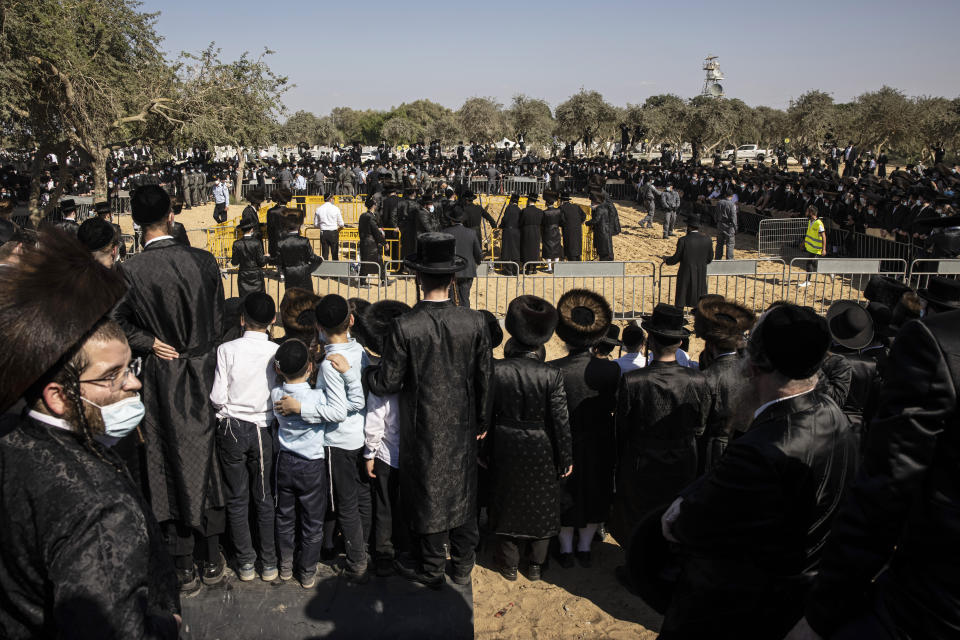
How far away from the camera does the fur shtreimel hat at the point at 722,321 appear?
4504 millimetres

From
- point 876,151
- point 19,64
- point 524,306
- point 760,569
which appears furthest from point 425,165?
point 760,569

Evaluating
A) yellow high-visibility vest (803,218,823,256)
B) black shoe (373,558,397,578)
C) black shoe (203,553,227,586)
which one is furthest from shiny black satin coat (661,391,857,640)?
yellow high-visibility vest (803,218,823,256)

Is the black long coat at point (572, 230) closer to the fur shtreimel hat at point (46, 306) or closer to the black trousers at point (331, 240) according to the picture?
the black trousers at point (331, 240)

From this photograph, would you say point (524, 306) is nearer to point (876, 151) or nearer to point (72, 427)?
point (72, 427)

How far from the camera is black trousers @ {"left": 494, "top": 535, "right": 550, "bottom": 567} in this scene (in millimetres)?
4438

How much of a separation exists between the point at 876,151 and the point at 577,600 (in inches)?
1894

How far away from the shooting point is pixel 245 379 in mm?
4000

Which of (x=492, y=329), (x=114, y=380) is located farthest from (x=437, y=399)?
(x=114, y=380)

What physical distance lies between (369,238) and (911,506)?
11630 mm

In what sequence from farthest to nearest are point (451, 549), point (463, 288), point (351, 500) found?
point (463, 288)
point (451, 549)
point (351, 500)

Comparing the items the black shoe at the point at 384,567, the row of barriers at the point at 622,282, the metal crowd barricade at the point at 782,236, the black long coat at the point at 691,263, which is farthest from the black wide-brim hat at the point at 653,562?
the metal crowd barricade at the point at 782,236

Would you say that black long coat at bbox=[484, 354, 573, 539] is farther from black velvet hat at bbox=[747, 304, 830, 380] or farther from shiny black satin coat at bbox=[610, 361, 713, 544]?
black velvet hat at bbox=[747, 304, 830, 380]

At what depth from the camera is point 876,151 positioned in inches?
1699

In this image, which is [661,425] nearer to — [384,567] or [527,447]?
[527,447]
